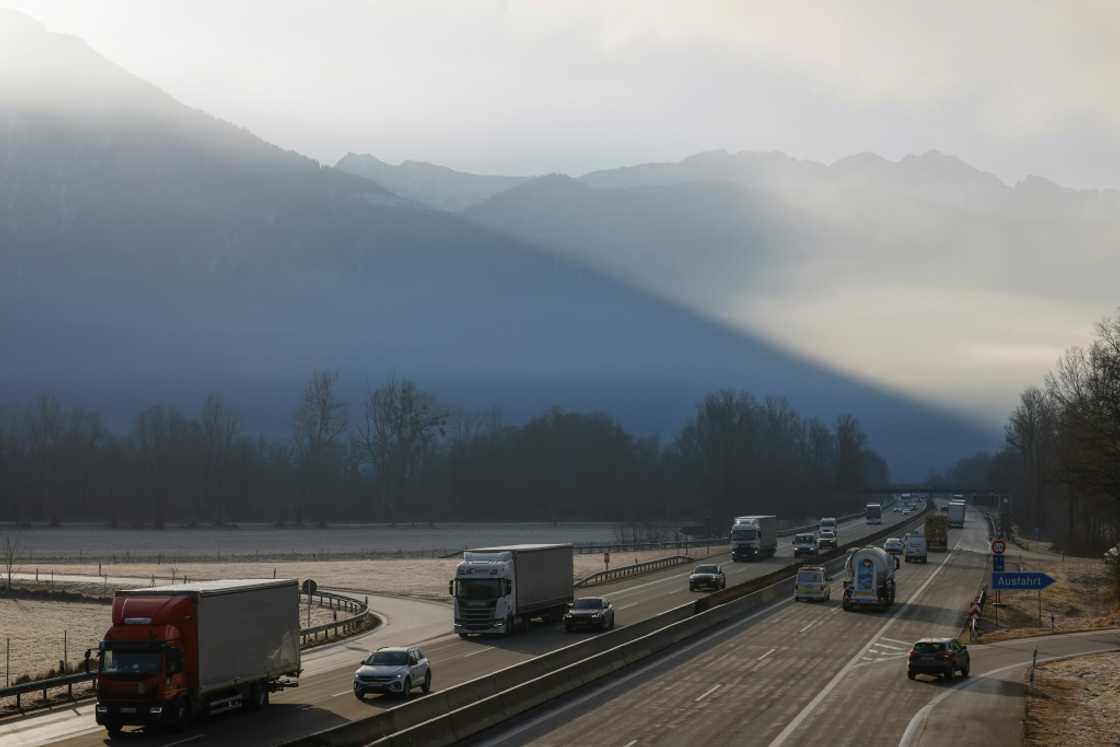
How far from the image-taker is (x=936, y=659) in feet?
138

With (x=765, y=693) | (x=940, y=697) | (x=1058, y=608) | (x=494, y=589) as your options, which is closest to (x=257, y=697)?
(x=765, y=693)

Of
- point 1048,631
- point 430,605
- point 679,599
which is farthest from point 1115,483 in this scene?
point 430,605

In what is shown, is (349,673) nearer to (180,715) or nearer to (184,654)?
(184,654)

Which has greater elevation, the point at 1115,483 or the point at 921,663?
the point at 1115,483

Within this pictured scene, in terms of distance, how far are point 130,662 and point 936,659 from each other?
27487mm

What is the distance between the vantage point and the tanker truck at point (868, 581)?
67250mm

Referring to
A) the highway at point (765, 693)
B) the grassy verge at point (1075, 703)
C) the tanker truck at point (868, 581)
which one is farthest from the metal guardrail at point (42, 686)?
the tanker truck at point (868, 581)

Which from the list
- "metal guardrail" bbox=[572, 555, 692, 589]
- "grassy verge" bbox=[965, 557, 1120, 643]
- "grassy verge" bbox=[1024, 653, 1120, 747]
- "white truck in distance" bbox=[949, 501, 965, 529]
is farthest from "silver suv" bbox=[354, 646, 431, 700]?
"white truck in distance" bbox=[949, 501, 965, 529]

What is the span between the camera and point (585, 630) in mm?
57750

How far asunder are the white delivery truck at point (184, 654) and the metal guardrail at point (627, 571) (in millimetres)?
50262

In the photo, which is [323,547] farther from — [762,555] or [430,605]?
[430,605]

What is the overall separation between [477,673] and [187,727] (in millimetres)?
13214

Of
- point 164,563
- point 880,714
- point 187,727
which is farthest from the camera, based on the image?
point 164,563

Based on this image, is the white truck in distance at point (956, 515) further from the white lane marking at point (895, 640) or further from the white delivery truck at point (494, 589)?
the white delivery truck at point (494, 589)
